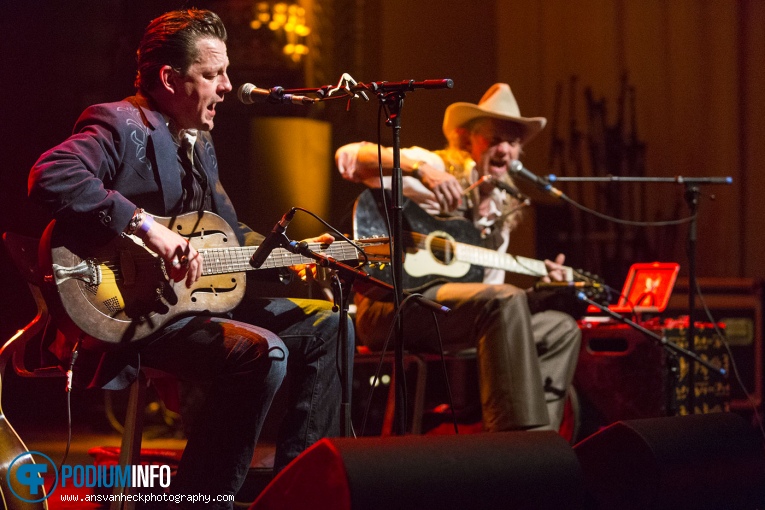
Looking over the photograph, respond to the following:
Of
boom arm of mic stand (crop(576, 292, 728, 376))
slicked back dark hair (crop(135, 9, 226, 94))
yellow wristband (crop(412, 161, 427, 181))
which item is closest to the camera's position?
slicked back dark hair (crop(135, 9, 226, 94))

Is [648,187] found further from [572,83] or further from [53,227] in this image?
[53,227]

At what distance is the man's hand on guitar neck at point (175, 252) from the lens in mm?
2377

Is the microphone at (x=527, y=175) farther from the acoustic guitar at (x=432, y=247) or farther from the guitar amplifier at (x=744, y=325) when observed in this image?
the guitar amplifier at (x=744, y=325)

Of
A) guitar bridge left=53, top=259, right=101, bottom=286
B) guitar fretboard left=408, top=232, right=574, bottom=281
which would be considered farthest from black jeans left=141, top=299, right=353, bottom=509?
guitar fretboard left=408, top=232, right=574, bottom=281

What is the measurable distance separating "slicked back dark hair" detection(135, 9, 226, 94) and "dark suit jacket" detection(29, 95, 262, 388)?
10cm

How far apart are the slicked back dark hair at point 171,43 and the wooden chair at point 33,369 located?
676 mm

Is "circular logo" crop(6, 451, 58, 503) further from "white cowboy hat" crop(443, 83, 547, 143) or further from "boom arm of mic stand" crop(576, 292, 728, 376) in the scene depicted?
"white cowboy hat" crop(443, 83, 547, 143)

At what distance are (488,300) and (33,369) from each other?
175 cm

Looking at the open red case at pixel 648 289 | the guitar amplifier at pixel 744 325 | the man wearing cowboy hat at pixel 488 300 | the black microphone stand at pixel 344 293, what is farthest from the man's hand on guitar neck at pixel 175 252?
the guitar amplifier at pixel 744 325

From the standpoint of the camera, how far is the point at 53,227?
2.34 m

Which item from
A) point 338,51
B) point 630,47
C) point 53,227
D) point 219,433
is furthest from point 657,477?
point 630,47

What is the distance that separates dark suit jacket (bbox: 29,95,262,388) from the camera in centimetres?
230

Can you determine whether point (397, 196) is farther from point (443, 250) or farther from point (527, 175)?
point (443, 250)

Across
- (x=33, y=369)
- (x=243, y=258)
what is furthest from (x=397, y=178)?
(x=33, y=369)
